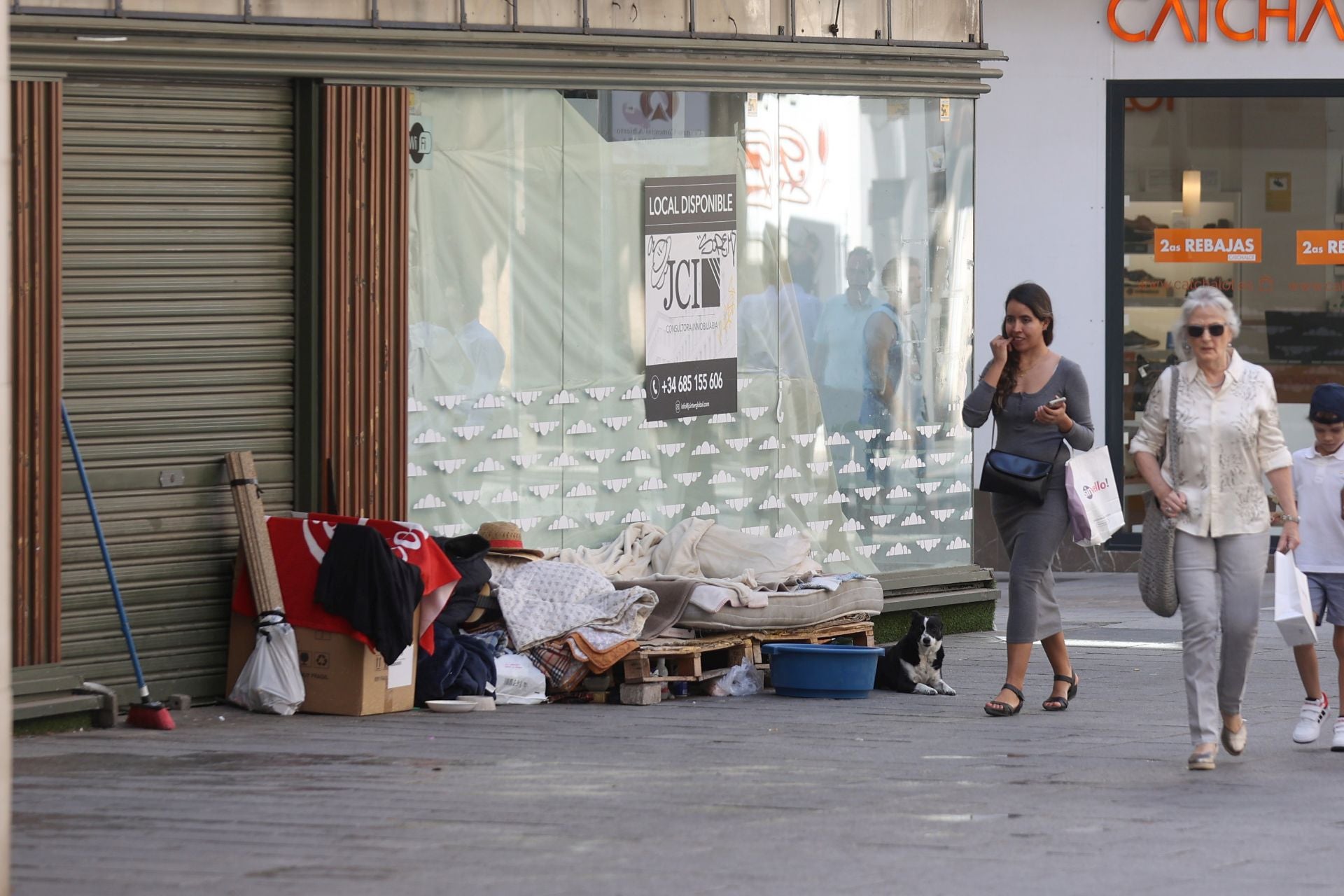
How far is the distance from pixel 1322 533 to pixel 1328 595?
0.25 m

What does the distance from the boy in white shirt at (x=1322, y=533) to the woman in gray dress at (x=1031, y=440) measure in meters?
1.14

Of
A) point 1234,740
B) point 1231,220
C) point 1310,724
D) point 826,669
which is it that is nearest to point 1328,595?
point 1310,724

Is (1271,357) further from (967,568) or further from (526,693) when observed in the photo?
(526,693)

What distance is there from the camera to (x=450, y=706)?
31.4 feet

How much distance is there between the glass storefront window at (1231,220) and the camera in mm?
16734

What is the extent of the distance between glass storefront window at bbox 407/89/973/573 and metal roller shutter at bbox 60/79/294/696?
0.78m

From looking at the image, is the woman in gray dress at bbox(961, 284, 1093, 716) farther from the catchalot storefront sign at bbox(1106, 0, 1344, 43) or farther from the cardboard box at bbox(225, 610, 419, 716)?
the catchalot storefront sign at bbox(1106, 0, 1344, 43)

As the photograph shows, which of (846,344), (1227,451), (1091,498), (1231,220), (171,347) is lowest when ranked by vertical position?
(1091,498)

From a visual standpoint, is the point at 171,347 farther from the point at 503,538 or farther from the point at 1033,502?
the point at 1033,502

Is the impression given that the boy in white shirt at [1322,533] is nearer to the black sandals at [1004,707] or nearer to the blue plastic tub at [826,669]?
the black sandals at [1004,707]

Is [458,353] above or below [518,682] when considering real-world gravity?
above

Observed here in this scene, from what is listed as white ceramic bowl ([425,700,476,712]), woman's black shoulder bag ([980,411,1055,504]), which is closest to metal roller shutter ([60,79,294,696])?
white ceramic bowl ([425,700,476,712])

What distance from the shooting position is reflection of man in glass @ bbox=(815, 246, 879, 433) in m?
12.3

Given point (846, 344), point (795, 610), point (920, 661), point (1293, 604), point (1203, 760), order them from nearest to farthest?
1. point (1203, 760)
2. point (1293, 604)
3. point (920, 661)
4. point (795, 610)
5. point (846, 344)
